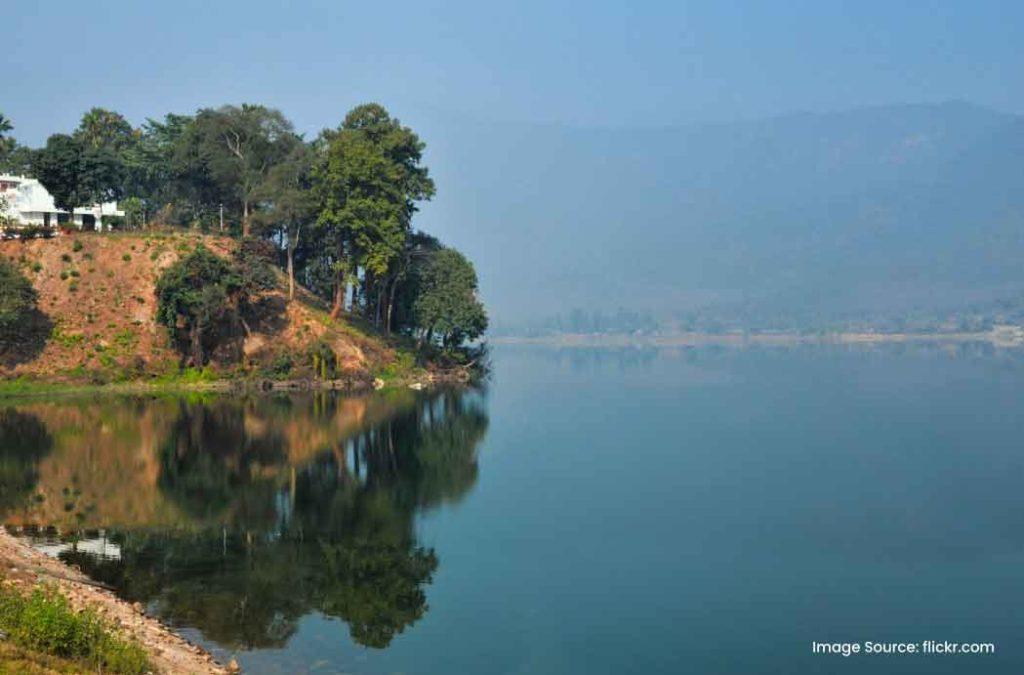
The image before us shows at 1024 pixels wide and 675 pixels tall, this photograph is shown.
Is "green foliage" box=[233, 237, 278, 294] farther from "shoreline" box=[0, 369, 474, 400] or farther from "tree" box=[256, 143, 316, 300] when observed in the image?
"shoreline" box=[0, 369, 474, 400]

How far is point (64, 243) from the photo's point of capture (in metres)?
93.1

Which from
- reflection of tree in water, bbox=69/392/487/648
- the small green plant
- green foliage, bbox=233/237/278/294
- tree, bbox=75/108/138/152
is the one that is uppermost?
tree, bbox=75/108/138/152

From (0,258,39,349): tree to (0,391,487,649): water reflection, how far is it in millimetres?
13646

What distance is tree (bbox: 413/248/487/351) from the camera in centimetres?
9675

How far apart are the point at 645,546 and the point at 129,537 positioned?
650 inches

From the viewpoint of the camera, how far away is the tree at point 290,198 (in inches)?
3536

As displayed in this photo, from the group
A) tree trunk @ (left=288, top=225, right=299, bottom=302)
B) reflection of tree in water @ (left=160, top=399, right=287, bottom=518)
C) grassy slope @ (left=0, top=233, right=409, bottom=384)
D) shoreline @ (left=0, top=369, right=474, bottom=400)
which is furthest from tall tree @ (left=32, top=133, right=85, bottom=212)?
reflection of tree in water @ (left=160, top=399, right=287, bottom=518)

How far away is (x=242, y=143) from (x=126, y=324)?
21.4 metres

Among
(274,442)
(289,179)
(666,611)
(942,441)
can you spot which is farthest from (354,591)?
(289,179)

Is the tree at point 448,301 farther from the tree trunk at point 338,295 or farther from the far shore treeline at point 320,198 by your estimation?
the tree trunk at point 338,295

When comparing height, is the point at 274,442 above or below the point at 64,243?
below

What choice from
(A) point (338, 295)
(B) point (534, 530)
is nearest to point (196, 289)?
(A) point (338, 295)

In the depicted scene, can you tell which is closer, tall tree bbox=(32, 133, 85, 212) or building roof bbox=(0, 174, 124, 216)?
tall tree bbox=(32, 133, 85, 212)

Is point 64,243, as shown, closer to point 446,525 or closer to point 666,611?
point 446,525
